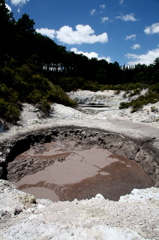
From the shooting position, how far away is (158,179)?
705cm

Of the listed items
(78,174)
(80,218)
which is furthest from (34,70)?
(80,218)

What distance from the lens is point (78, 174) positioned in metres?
7.74

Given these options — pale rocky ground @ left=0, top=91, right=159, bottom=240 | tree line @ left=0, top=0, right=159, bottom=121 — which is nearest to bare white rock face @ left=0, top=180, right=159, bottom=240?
pale rocky ground @ left=0, top=91, right=159, bottom=240

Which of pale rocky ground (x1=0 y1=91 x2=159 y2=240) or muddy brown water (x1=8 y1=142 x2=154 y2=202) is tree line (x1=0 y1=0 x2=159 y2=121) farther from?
pale rocky ground (x1=0 y1=91 x2=159 y2=240)

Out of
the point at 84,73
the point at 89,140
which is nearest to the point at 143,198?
the point at 89,140

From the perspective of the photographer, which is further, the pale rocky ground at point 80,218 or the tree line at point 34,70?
the tree line at point 34,70

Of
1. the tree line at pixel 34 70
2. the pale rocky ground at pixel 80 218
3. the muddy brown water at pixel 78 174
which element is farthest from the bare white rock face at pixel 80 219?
the tree line at pixel 34 70

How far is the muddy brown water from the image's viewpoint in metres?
6.60

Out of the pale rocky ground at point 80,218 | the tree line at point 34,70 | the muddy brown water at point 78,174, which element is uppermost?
the tree line at point 34,70

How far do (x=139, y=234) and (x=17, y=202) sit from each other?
135 inches

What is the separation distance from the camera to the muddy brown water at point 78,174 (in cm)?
660

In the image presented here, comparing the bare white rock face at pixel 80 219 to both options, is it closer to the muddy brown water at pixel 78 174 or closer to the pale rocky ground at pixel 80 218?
the pale rocky ground at pixel 80 218

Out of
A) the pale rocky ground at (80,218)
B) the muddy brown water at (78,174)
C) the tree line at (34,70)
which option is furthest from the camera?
the tree line at (34,70)

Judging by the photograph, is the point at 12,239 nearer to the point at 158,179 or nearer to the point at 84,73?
the point at 158,179
